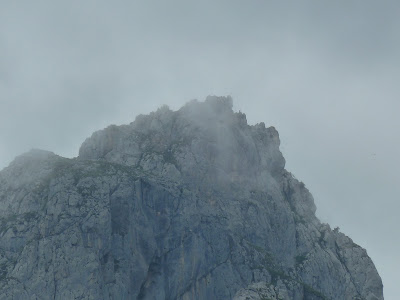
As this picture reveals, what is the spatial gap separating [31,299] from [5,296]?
21.8 feet

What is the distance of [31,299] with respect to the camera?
199875 mm

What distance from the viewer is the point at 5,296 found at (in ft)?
653
